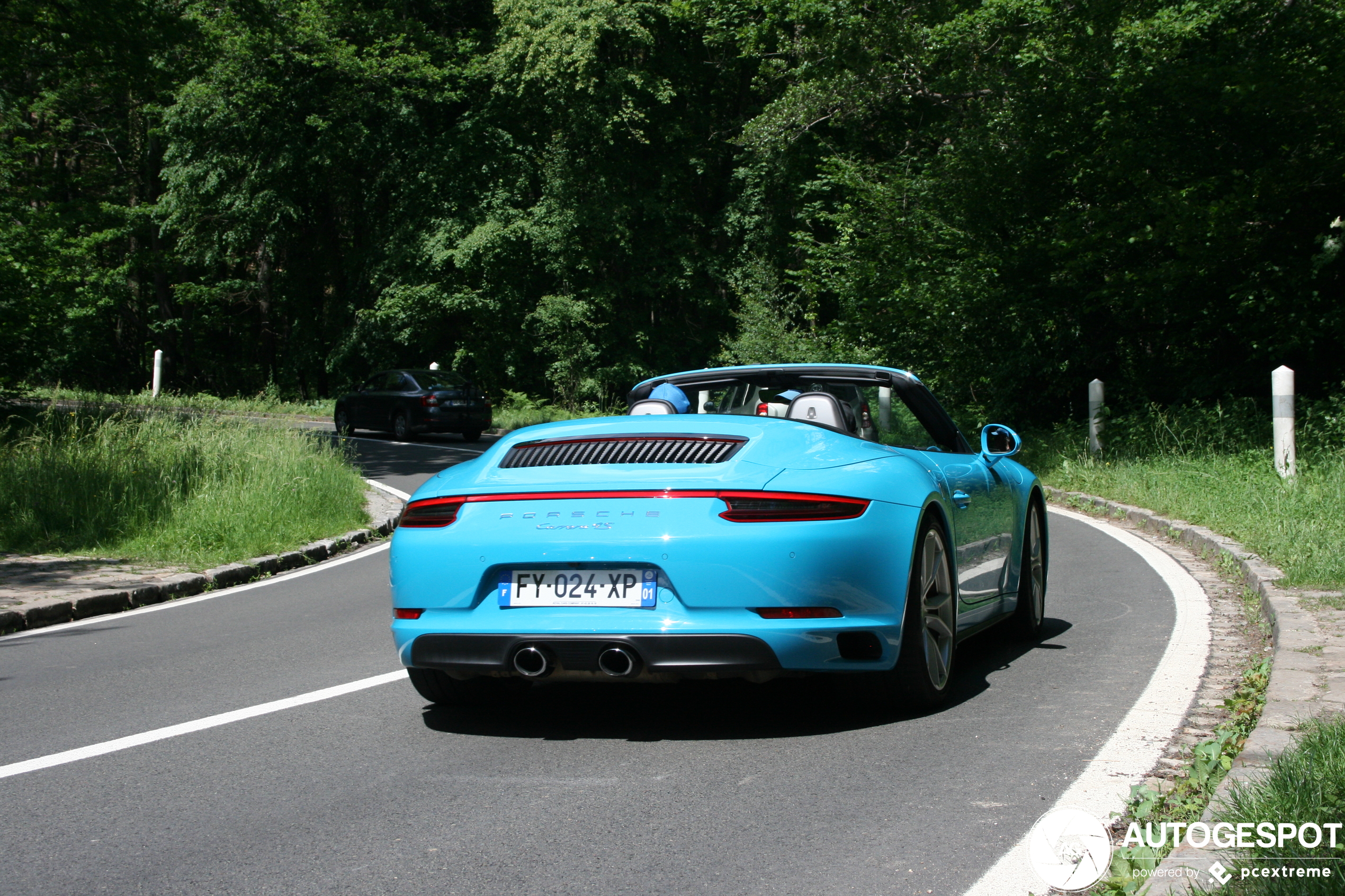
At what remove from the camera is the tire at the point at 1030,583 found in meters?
6.98

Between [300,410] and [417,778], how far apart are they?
35.8 metres

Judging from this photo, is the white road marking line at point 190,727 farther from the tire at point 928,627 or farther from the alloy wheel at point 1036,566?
the alloy wheel at point 1036,566

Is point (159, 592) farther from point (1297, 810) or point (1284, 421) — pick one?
point (1284, 421)

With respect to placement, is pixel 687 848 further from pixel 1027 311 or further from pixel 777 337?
pixel 777 337

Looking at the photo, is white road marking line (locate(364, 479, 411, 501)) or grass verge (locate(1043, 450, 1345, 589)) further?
white road marking line (locate(364, 479, 411, 501))

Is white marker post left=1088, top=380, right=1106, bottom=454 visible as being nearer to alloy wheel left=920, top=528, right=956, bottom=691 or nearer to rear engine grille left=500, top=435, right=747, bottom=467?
alloy wheel left=920, top=528, right=956, bottom=691

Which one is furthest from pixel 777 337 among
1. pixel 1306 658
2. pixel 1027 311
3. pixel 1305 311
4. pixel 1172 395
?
Result: pixel 1306 658

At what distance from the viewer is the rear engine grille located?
4969 mm

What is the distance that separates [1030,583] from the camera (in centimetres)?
702

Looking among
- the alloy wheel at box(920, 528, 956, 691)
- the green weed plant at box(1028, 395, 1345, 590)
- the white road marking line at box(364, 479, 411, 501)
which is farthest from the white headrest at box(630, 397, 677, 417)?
the white road marking line at box(364, 479, 411, 501)

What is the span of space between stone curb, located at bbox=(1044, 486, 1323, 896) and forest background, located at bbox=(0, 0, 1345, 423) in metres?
9.31

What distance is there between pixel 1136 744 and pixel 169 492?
9980 mm

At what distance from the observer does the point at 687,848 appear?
145 inches

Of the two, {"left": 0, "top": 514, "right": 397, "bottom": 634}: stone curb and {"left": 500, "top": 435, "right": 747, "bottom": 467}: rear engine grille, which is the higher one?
{"left": 500, "top": 435, "right": 747, "bottom": 467}: rear engine grille
